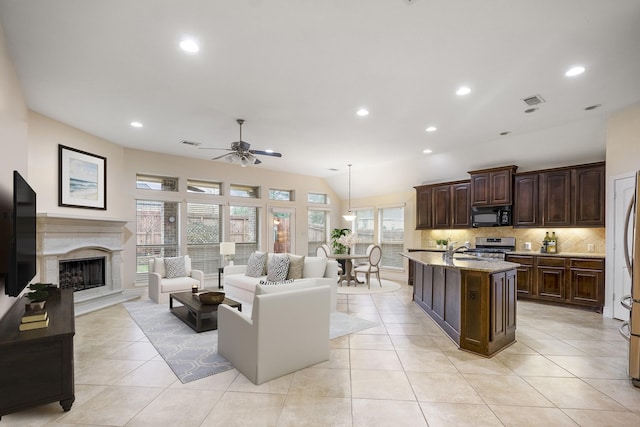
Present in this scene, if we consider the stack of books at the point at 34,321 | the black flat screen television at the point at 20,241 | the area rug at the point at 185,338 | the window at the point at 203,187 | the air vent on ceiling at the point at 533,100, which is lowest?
the area rug at the point at 185,338

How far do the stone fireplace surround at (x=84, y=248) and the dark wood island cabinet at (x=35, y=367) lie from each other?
2882 millimetres

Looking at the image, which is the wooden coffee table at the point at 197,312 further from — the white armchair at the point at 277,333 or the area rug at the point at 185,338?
the white armchair at the point at 277,333

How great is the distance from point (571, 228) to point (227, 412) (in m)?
6.34

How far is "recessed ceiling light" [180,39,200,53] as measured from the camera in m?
2.82

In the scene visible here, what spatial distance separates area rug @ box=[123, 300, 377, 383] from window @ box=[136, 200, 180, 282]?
148cm

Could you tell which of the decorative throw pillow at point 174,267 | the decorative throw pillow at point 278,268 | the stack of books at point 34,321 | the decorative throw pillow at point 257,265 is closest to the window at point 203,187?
the decorative throw pillow at point 174,267

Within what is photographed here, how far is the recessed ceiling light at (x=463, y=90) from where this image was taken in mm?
3744

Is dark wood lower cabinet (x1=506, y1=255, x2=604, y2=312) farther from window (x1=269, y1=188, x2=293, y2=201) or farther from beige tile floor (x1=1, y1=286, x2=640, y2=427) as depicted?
window (x1=269, y1=188, x2=293, y2=201)

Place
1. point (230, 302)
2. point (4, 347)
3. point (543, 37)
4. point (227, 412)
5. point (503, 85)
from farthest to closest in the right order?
point (230, 302), point (503, 85), point (543, 37), point (227, 412), point (4, 347)

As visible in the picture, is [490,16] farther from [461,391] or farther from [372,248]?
[372,248]

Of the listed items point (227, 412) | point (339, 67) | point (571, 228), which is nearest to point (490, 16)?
point (339, 67)

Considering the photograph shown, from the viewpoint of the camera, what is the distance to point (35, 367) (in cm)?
223

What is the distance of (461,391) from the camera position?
2635mm

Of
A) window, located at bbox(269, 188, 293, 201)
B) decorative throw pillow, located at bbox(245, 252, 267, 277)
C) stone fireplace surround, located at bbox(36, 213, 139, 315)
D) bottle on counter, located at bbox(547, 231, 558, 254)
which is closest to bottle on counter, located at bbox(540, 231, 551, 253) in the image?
bottle on counter, located at bbox(547, 231, 558, 254)
